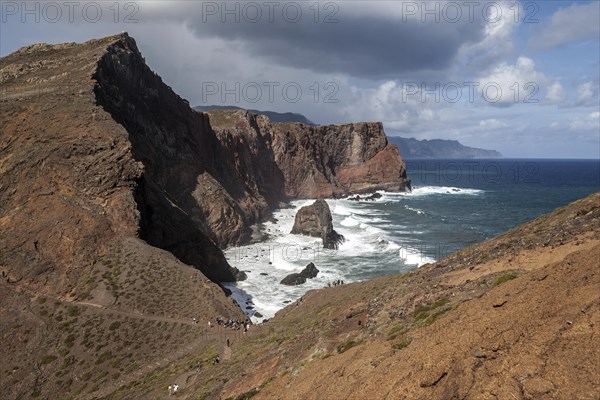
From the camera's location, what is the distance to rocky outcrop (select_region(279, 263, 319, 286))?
164ft

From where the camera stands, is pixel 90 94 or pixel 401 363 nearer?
pixel 401 363

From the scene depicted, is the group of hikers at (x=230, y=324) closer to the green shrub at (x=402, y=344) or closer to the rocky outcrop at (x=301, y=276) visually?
the rocky outcrop at (x=301, y=276)

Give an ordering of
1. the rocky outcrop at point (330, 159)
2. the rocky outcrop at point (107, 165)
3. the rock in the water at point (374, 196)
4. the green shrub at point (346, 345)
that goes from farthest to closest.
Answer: the rock in the water at point (374, 196)
the rocky outcrop at point (330, 159)
the rocky outcrop at point (107, 165)
the green shrub at point (346, 345)

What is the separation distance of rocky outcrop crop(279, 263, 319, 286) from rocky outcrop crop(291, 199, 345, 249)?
1497 centimetres

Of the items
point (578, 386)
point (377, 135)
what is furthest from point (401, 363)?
point (377, 135)

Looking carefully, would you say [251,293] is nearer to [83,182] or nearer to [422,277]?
[83,182]

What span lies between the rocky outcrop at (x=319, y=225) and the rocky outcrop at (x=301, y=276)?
15.0 metres

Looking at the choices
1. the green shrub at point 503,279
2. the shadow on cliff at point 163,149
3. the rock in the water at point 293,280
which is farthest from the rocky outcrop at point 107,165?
the green shrub at point 503,279

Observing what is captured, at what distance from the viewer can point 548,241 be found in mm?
18203

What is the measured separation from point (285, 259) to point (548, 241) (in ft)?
150

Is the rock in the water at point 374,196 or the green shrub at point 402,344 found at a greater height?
the green shrub at point 402,344

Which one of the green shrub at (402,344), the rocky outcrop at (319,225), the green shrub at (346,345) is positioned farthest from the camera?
the rocky outcrop at (319,225)

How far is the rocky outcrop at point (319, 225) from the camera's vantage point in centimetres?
6794

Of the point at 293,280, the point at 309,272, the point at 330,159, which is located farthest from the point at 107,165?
the point at 330,159
